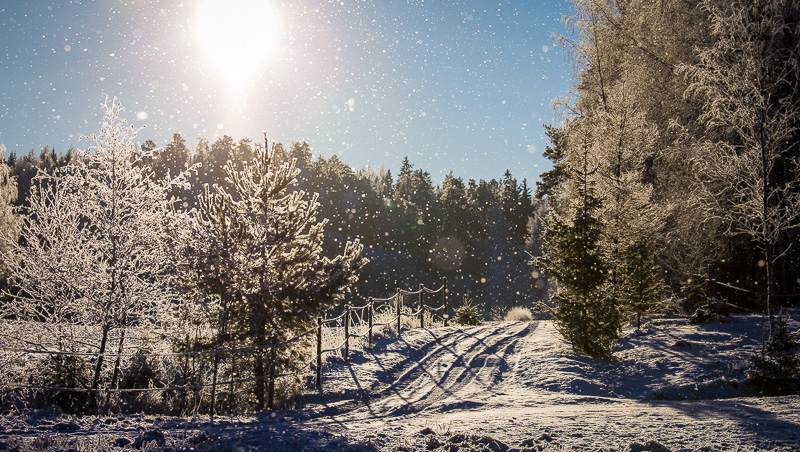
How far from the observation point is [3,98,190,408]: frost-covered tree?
34.8ft

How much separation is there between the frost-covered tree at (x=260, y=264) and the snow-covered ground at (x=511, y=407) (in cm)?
168

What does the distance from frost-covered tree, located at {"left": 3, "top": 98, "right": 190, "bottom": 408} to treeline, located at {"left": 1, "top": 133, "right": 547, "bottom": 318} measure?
5917cm

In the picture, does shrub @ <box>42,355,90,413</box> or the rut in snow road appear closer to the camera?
the rut in snow road

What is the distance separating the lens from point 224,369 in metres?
10.7

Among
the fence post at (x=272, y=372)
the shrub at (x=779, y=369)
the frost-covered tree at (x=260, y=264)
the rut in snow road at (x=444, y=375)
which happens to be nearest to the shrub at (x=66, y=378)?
the frost-covered tree at (x=260, y=264)

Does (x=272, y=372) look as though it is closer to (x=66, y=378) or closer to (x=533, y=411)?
(x=66, y=378)

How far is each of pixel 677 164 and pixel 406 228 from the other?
2460 inches

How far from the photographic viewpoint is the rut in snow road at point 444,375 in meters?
8.84

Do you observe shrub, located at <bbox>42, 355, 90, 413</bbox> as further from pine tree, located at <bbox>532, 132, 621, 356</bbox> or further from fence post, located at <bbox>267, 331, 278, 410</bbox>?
pine tree, located at <bbox>532, 132, 621, 356</bbox>

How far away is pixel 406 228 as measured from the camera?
81.9m

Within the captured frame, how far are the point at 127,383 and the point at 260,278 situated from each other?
15.8 ft

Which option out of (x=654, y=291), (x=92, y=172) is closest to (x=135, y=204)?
(x=92, y=172)

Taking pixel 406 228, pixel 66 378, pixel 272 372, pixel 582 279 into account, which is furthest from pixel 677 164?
pixel 406 228

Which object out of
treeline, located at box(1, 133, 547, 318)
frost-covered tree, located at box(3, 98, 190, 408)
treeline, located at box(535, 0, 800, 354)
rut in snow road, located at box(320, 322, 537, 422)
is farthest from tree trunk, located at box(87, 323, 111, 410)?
treeline, located at box(1, 133, 547, 318)
